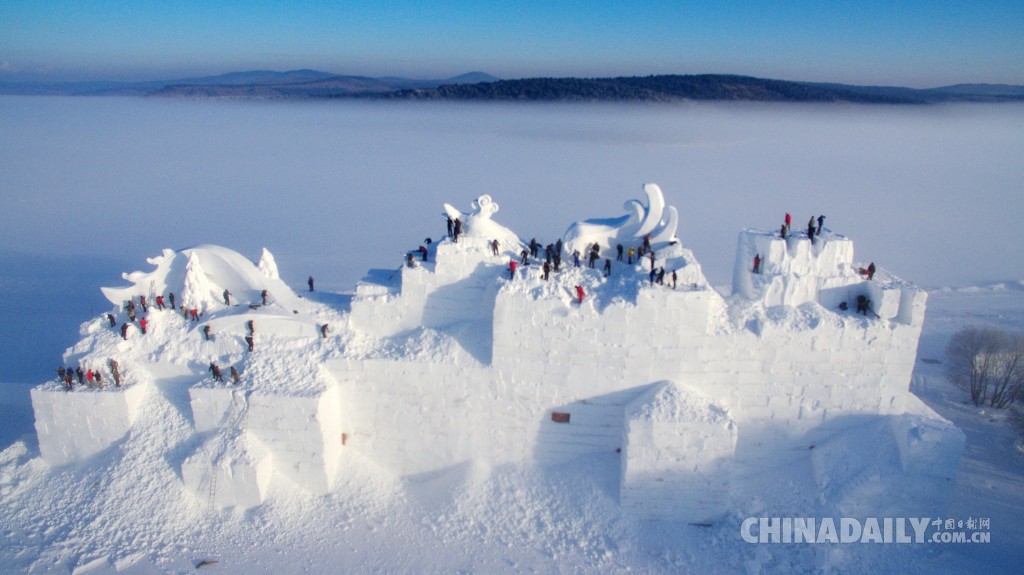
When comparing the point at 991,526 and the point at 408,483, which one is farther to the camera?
the point at 408,483

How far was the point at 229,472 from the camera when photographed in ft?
48.3

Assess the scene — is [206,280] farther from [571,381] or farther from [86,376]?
[571,381]

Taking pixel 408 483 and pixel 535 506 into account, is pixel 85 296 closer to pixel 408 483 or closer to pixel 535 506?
pixel 408 483

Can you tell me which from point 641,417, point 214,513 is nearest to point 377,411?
point 214,513

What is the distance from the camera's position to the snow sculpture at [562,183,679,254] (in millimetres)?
17203

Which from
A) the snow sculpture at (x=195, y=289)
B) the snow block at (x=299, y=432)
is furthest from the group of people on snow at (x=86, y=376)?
the snow block at (x=299, y=432)

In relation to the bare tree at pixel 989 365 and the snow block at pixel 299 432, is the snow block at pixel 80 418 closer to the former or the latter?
the snow block at pixel 299 432

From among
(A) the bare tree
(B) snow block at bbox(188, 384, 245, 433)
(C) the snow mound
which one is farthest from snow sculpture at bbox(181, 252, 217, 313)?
(A) the bare tree

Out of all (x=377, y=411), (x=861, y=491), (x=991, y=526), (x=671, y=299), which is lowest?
(x=991, y=526)

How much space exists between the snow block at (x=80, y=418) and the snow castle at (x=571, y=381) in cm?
5

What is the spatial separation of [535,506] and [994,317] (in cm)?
2861

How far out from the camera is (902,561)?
44.2ft

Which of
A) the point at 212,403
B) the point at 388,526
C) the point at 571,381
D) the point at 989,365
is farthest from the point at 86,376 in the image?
the point at 989,365

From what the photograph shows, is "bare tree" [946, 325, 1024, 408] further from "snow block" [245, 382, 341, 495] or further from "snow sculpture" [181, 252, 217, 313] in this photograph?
"snow sculpture" [181, 252, 217, 313]
